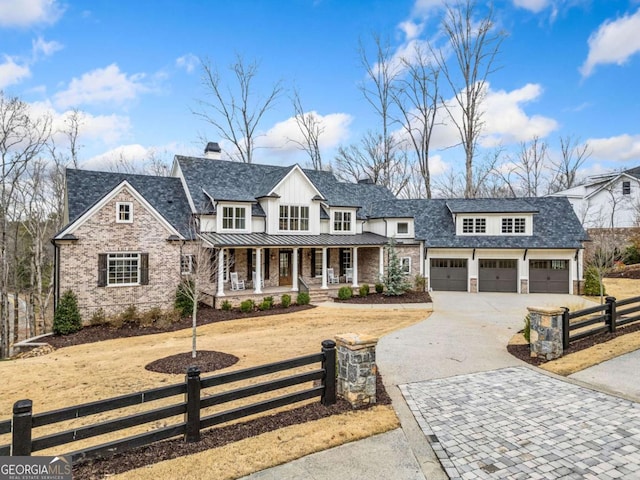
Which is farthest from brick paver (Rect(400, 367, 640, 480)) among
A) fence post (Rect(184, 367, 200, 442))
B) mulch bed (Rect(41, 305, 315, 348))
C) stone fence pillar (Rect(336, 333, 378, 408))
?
mulch bed (Rect(41, 305, 315, 348))

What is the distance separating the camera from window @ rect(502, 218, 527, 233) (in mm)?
23656

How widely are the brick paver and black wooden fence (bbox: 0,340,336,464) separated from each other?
1893mm

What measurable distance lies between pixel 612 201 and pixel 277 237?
33654mm

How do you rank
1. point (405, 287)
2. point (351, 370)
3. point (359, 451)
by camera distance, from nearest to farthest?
point (359, 451) < point (351, 370) < point (405, 287)

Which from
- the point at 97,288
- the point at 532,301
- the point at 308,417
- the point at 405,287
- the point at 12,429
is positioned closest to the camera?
the point at 12,429

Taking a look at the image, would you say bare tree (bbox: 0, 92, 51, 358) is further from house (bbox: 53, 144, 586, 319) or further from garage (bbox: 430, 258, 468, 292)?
garage (bbox: 430, 258, 468, 292)

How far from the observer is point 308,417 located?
6.02 meters

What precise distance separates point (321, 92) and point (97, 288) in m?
17.8

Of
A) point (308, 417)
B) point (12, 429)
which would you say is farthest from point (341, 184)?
point (12, 429)

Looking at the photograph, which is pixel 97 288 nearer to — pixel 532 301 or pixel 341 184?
pixel 341 184

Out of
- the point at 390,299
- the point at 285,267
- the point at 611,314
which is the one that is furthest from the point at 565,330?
the point at 285,267

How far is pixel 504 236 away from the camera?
2380 centimetres

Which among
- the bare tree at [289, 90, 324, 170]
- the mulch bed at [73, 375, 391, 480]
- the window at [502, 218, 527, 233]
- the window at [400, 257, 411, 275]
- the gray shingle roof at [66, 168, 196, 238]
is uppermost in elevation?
the bare tree at [289, 90, 324, 170]

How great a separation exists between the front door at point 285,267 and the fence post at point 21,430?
18.4 metres
